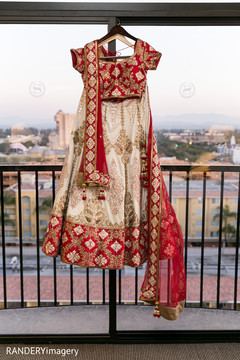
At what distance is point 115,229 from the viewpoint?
1.69 m

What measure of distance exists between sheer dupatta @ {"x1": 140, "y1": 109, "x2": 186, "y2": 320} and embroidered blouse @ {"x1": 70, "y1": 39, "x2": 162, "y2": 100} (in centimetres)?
25

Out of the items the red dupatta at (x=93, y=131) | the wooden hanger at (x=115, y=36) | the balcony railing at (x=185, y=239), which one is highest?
the wooden hanger at (x=115, y=36)

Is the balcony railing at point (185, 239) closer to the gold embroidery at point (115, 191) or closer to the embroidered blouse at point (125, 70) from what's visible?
the gold embroidery at point (115, 191)

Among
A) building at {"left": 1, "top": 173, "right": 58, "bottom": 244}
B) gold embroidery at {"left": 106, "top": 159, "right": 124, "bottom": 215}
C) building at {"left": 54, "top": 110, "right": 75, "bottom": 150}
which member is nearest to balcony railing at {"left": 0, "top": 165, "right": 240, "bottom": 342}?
building at {"left": 1, "top": 173, "right": 58, "bottom": 244}

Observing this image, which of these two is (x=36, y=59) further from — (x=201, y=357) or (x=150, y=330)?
(x=201, y=357)

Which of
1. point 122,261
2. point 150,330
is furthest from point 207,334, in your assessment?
point 122,261

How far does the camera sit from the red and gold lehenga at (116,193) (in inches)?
65.6

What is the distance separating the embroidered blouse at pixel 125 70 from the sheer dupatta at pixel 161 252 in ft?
0.81

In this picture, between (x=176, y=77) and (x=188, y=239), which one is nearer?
(x=176, y=77)

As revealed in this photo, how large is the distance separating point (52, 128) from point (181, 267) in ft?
3.89

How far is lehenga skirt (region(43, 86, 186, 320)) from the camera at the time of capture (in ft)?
5.53

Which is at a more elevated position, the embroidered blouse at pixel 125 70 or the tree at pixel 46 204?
the embroidered blouse at pixel 125 70

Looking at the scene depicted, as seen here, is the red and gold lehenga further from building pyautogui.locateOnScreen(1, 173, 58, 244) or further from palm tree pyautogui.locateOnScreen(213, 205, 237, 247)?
palm tree pyautogui.locateOnScreen(213, 205, 237, 247)

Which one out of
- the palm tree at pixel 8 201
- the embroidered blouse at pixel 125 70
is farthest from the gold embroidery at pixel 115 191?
the palm tree at pixel 8 201
